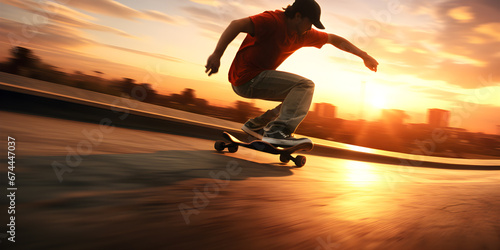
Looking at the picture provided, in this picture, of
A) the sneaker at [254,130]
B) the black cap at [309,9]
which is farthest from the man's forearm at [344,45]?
the sneaker at [254,130]

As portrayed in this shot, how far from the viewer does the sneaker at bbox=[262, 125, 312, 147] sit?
127 inches

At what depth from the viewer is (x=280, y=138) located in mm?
3234

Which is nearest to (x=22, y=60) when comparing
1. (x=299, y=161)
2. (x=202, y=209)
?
(x=299, y=161)

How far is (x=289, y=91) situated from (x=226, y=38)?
780 mm

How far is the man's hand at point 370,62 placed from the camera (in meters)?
3.78

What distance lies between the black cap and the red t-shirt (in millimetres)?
147

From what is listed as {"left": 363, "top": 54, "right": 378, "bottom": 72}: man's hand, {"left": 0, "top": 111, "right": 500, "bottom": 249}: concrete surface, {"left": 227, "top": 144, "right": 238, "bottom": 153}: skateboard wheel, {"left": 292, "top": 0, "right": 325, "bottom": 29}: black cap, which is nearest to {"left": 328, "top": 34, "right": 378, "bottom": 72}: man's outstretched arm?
{"left": 363, "top": 54, "right": 378, "bottom": 72}: man's hand

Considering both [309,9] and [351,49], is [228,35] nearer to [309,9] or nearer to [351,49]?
[309,9]

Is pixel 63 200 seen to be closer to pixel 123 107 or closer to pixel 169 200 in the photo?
pixel 169 200

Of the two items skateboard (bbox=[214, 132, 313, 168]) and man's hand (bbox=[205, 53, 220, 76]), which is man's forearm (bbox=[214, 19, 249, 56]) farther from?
skateboard (bbox=[214, 132, 313, 168])

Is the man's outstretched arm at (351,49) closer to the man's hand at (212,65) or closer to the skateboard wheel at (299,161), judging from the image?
the skateboard wheel at (299,161)

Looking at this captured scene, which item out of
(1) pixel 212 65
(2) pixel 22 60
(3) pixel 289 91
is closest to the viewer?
(1) pixel 212 65

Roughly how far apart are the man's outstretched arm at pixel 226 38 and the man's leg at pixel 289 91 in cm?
48

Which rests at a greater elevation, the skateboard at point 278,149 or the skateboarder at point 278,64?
the skateboarder at point 278,64
